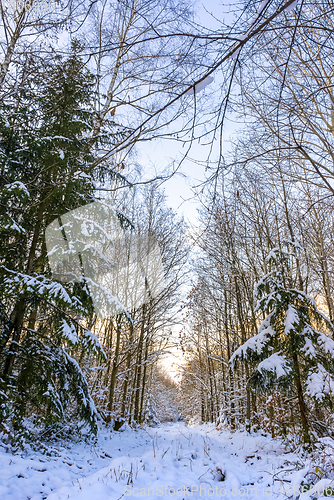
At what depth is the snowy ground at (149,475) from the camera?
2520 mm

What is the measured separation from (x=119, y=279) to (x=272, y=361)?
5606 millimetres

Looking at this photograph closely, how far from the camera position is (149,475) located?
10.7 feet

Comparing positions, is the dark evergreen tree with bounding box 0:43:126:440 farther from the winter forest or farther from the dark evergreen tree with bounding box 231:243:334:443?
the dark evergreen tree with bounding box 231:243:334:443

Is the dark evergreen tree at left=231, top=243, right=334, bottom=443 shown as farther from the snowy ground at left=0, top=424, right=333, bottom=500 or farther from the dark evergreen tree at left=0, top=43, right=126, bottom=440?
the dark evergreen tree at left=0, top=43, right=126, bottom=440

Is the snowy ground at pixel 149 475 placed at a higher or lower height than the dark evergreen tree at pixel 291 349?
lower

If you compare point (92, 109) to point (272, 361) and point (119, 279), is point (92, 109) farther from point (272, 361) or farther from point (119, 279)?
point (272, 361)

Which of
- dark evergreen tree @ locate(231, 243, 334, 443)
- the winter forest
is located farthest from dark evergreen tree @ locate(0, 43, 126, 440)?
dark evergreen tree @ locate(231, 243, 334, 443)

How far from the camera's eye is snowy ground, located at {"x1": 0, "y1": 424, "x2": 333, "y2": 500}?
252 cm

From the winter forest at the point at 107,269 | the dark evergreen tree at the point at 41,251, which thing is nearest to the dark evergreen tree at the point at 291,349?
the winter forest at the point at 107,269

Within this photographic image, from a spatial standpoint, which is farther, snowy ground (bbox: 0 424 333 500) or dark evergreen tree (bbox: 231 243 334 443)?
dark evergreen tree (bbox: 231 243 334 443)

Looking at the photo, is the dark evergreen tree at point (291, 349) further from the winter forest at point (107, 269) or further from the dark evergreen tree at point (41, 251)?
the dark evergreen tree at point (41, 251)

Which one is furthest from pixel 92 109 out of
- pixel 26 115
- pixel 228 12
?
pixel 228 12

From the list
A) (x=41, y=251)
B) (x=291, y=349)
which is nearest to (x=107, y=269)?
(x=41, y=251)

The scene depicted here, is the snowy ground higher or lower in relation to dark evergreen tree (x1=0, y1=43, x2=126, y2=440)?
lower
